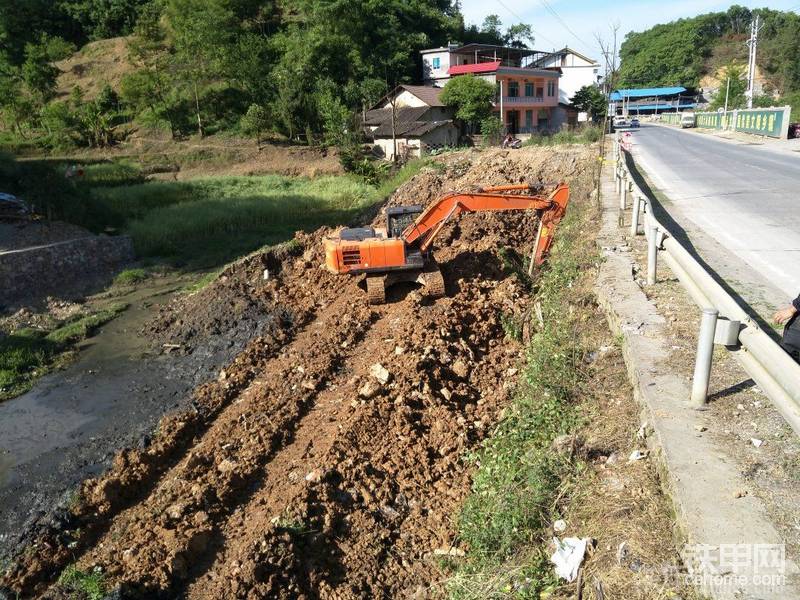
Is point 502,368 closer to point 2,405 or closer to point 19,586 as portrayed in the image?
point 19,586

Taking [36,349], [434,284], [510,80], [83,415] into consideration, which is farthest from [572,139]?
[83,415]

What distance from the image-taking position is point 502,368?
9.12 meters

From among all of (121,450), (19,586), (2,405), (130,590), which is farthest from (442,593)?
(2,405)

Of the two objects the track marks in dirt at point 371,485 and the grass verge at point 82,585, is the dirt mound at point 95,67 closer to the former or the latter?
the track marks in dirt at point 371,485

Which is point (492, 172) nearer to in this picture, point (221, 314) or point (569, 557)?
point (221, 314)

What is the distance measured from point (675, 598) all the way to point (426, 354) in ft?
18.8

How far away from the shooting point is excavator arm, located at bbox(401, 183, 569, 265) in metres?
11.1

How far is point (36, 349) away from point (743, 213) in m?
15.2

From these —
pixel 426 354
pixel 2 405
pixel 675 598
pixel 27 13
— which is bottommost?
pixel 2 405

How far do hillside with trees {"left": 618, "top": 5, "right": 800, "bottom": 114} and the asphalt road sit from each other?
243 feet

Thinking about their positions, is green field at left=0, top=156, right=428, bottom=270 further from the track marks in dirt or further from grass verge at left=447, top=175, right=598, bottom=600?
grass verge at left=447, top=175, right=598, bottom=600

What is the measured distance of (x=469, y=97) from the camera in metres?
39.5

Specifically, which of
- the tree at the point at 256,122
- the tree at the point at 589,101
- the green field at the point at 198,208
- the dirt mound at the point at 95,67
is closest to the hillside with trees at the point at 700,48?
the tree at the point at 589,101

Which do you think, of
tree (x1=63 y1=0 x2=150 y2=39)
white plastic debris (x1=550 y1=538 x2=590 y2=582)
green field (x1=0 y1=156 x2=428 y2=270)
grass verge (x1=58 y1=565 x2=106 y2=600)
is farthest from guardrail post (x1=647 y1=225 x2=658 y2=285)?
tree (x1=63 y1=0 x2=150 y2=39)
